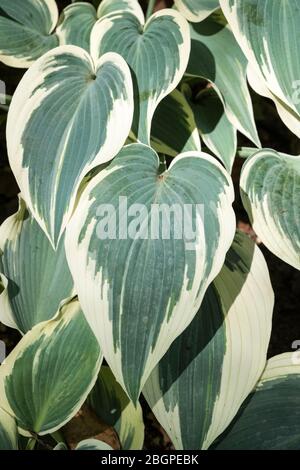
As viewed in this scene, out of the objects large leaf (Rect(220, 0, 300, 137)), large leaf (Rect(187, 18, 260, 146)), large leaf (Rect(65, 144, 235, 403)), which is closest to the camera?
large leaf (Rect(65, 144, 235, 403))

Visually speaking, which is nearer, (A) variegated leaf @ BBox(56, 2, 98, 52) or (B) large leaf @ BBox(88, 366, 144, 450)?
(B) large leaf @ BBox(88, 366, 144, 450)

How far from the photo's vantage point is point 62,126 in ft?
3.14

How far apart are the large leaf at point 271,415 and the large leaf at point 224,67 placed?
369mm

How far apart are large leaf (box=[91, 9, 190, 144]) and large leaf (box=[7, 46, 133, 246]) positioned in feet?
0.16

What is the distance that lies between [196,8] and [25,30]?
11.7 inches

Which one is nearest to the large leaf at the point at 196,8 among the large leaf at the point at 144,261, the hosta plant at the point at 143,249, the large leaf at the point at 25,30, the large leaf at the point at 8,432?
the hosta plant at the point at 143,249

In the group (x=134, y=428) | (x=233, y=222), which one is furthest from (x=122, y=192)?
(x=134, y=428)

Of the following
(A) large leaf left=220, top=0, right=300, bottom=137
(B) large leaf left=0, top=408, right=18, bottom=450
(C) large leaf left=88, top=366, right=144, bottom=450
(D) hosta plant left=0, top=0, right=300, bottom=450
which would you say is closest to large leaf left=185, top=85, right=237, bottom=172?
(D) hosta plant left=0, top=0, right=300, bottom=450

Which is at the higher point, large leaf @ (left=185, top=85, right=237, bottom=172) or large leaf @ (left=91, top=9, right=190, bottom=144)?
large leaf @ (left=91, top=9, right=190, bottom=144)

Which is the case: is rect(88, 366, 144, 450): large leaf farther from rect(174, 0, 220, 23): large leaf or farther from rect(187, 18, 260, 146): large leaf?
rect(174, 0, 220, 23): large leaf

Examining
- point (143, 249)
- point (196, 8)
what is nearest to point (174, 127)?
point (196, 8)

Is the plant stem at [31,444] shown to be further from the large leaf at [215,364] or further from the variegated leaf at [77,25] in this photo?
the variegated leaf at [77,25]

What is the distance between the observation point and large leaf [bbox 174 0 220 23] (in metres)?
1.10
